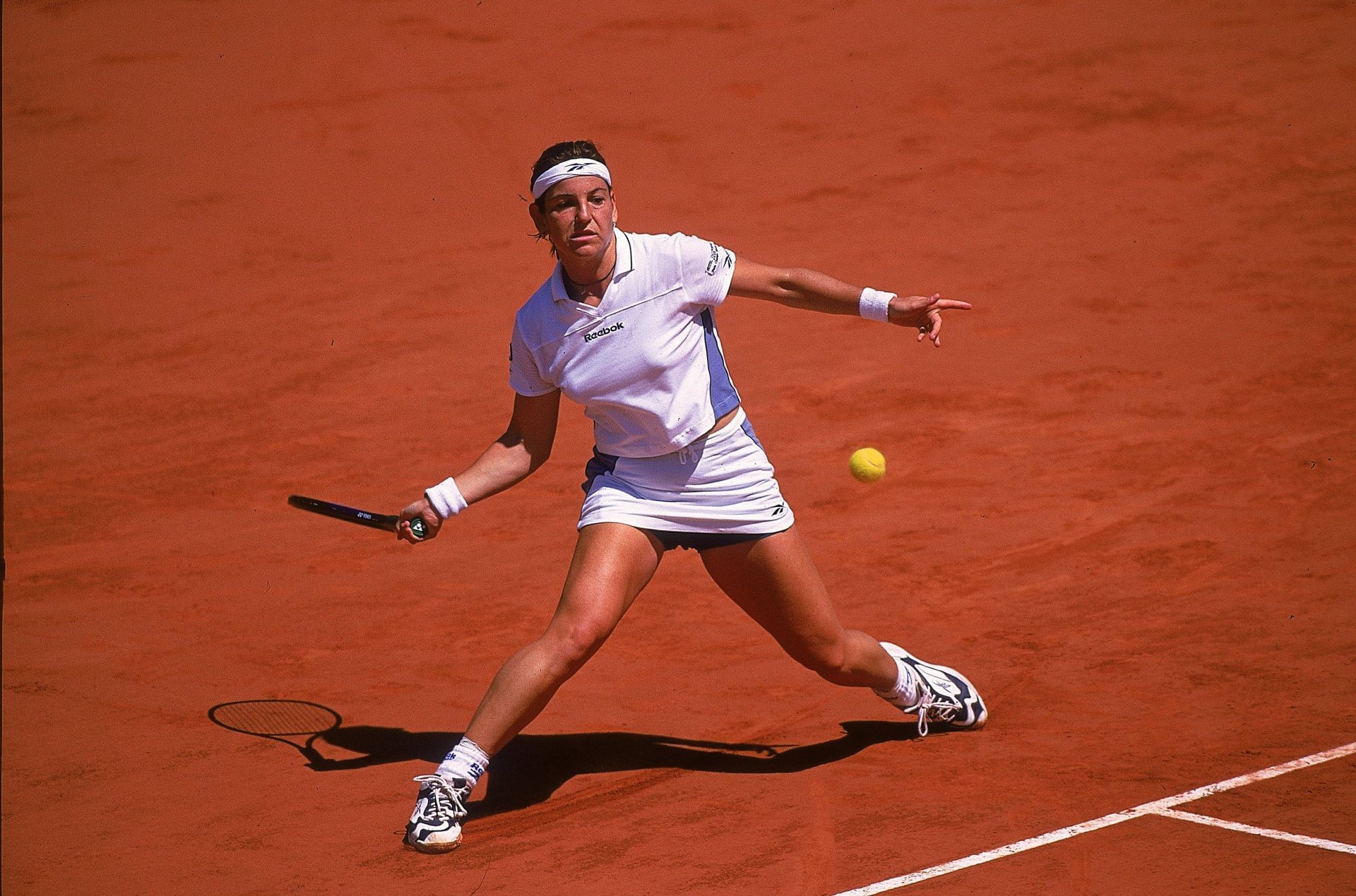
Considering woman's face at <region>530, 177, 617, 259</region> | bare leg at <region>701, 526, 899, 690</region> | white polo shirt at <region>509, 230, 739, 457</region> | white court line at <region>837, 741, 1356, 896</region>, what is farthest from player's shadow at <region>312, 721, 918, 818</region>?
woman's face at <region>530, 177, 617, 259</region>

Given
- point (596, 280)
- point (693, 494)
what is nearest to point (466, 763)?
point (693, 494)

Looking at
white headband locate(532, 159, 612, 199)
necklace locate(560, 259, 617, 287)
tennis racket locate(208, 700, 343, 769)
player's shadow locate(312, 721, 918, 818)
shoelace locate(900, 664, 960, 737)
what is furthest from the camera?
tennis racket locate(208, 700, 343, 769)

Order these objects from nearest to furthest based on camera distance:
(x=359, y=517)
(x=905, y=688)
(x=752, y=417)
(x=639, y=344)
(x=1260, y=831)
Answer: (x=1260, y=831), (x=639, y=344), (x=359, y=517), (x=905, y=688), (x=752, y=417)

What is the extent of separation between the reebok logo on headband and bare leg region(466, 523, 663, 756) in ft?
2.05

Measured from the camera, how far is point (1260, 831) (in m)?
4.49

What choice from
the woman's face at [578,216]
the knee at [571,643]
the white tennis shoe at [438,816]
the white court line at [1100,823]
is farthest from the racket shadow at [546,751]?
the woman's face at [578,216]

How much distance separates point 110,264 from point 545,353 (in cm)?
928

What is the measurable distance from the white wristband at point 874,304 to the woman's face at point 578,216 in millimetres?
895

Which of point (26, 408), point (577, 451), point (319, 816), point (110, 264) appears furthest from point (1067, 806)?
point (110, 264)

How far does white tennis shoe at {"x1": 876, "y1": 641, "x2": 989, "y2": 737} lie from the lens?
5422mm

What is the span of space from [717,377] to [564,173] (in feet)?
2.83

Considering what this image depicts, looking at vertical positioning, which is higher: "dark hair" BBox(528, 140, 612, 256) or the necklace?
"dark hair" BBox(528, 140, 612, 256)

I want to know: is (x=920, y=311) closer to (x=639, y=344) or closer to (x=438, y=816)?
(x=639, y=344)

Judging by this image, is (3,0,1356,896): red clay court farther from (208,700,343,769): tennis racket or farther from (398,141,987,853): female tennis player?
(398,141,987,853): female tennis player
